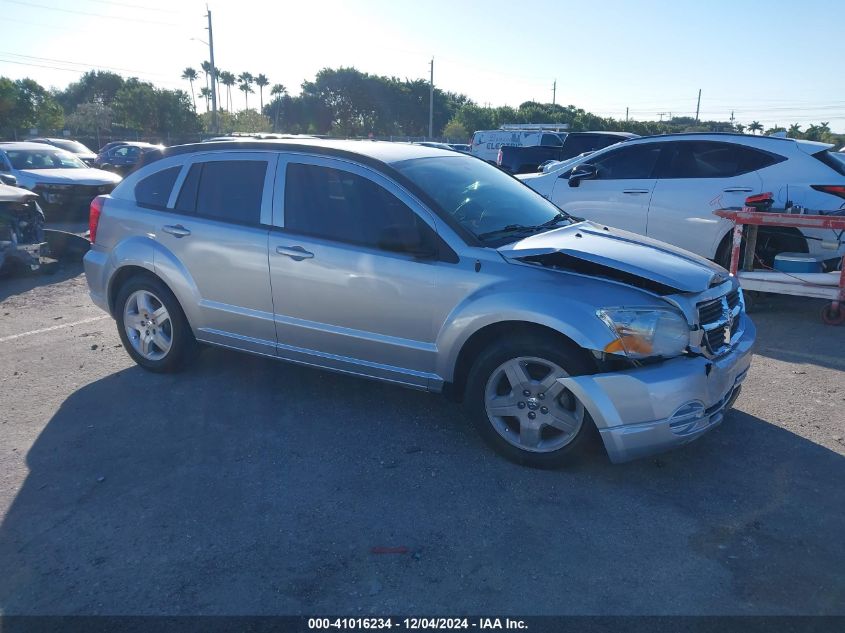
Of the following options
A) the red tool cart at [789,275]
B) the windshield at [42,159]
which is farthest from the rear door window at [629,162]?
the windshield at [42,159]

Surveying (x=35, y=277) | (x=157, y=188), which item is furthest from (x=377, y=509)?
(x=35, y=277)

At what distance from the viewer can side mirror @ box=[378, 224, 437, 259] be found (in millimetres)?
4137

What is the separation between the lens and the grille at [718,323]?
385 cm

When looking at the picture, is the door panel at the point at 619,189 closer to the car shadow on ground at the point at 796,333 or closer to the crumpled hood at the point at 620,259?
the car shadow on ground at the point at 796,333

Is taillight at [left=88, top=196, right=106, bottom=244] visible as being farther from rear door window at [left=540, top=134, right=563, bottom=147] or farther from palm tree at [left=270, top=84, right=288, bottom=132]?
palm tree at [left=270, top=84, right=288, bottom=132]

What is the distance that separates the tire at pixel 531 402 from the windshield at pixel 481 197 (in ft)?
2.58

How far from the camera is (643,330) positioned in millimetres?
3627

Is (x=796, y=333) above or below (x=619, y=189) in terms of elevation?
below

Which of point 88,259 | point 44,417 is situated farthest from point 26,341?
point 44,417

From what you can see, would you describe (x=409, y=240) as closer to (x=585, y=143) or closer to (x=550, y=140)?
(x=585, y=143)

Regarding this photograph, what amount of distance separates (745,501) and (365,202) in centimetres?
288

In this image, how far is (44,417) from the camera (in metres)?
4.76

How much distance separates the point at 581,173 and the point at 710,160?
150cm

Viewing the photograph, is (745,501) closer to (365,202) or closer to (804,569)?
(804,569)
